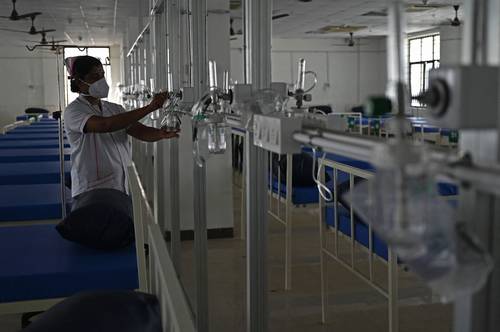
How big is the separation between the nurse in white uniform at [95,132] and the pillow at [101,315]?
1442 mm

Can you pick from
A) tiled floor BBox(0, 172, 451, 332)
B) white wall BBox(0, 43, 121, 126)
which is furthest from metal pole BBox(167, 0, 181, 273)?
white wall BBox(0, 43, 121, 126)

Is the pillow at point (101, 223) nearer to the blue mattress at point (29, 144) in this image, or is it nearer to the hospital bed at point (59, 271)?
the hospital bed at point (59, 271)

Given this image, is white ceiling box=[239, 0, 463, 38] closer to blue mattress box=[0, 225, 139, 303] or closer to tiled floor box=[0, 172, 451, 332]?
tiled floor box=[0, 172, 451, 332]

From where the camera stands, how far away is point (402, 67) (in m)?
0.67

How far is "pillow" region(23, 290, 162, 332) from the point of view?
146cm

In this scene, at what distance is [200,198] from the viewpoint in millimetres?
2734

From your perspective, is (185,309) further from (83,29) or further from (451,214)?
(83,29)

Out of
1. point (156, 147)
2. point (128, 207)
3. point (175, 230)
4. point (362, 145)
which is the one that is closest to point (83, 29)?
point (156, 147)

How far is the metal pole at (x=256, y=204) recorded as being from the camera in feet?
5.67

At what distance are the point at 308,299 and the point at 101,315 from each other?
86.4 inches

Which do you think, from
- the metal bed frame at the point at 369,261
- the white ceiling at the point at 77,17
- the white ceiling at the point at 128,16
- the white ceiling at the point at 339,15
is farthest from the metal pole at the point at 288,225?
the white ceiling at the point at 339,15

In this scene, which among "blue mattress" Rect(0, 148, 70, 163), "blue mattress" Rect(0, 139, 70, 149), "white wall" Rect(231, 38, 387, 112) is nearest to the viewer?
"blue mattress" Rect(0, 148, 70, 163)

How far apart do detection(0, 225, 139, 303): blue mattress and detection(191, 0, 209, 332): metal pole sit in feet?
1.17

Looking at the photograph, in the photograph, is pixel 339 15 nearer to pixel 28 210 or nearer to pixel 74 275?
pixel 28 210
